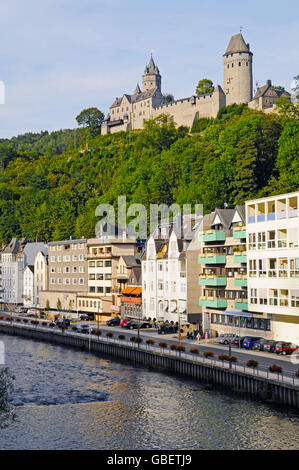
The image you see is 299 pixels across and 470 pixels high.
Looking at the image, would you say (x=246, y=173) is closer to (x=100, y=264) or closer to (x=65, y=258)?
(x=100, y=264)

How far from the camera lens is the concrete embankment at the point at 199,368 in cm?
5094

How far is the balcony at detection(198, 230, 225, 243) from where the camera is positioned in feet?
266

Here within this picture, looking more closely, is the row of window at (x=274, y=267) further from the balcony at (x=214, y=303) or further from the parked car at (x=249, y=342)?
the balcony at (x=214, y=303)

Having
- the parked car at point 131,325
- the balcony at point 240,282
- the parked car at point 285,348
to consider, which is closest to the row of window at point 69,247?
the parked car at point 131,325

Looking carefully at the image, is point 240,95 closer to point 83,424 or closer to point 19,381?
point 19,381

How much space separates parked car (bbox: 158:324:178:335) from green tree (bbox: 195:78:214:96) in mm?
120399

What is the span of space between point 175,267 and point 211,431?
159 feet

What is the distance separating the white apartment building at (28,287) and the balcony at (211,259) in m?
68.6

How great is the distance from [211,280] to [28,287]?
242ft

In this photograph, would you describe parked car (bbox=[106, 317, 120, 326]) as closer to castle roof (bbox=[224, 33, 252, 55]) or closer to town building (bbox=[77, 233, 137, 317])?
town building (bbox=[77, 233, 137, 317])

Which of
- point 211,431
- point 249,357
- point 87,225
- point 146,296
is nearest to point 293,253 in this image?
point 249,357
